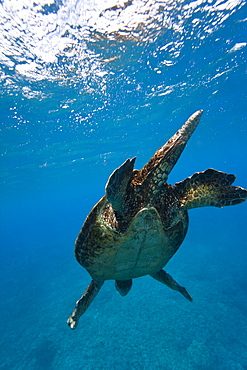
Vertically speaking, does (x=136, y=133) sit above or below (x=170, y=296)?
above

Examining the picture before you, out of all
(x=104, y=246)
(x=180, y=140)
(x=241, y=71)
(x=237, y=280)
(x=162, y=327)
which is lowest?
(x=237, y=280)

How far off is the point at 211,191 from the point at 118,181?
4.83ft

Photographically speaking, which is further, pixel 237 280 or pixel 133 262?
pixel 237 280

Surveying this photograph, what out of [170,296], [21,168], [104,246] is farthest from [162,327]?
[21,168]

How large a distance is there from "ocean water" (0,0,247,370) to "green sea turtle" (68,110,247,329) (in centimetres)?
684

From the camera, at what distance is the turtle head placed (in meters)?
2.53

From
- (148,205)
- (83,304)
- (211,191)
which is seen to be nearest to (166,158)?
(148,205)

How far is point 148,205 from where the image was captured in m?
3.02

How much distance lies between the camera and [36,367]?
9797 millimetres

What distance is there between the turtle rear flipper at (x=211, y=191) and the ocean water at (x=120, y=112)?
23.1 feet

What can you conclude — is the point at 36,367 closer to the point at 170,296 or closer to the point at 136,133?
the point at 170,296

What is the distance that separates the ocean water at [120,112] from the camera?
7809mm

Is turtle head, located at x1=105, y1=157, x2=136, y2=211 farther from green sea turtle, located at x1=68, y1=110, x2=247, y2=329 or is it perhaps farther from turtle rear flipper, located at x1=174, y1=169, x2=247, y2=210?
turtle rear flipper, located at x1=174, y1=169, x2=247, y2=210

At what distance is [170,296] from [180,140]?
39.7 ft
